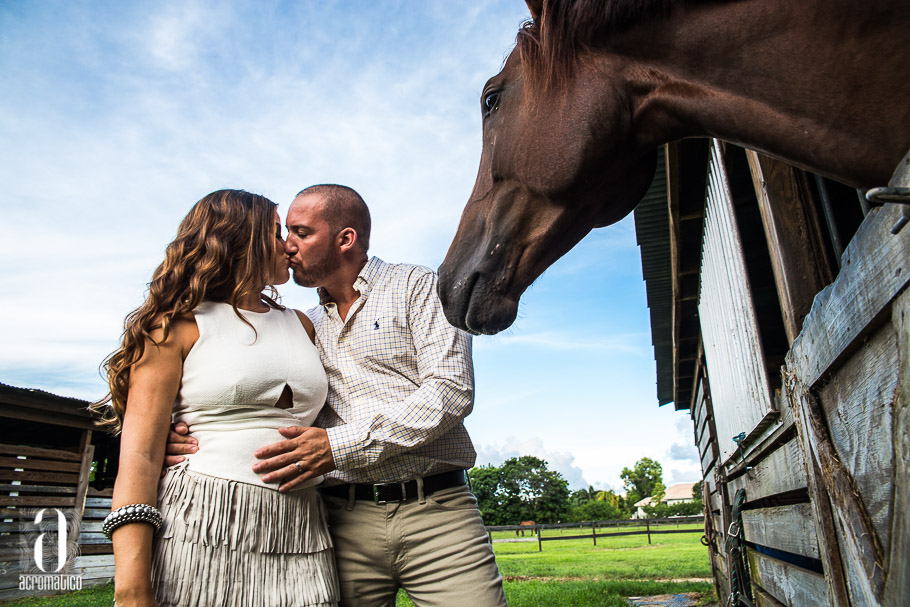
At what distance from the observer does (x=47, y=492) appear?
979 centimetres

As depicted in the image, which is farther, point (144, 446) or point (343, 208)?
point (343, 208)

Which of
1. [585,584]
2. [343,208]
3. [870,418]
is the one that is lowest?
[585,584]

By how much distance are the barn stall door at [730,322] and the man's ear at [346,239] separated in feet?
5.60

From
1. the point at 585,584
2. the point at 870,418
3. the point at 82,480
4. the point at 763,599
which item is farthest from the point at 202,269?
the point at 82,480

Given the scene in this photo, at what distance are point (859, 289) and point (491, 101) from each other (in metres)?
1.01

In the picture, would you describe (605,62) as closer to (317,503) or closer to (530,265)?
(530,265)

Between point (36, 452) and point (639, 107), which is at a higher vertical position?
point (36, 452)

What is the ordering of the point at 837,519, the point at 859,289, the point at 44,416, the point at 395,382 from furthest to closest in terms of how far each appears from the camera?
the point at 44,416 < the point at 395,382 < the point at 837,519 < the point at 859,289

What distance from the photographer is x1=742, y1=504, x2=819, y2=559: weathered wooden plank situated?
Result: 183 centimetres

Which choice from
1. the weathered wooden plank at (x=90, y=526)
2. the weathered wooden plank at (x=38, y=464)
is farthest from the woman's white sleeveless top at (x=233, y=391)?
the weathered wooden plank at (x=90, y=526)

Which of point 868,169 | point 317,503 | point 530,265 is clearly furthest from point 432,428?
point 868,169

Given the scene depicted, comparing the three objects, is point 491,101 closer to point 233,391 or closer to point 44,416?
point 233,391

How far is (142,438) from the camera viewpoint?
146 cm

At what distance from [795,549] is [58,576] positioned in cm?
1075
